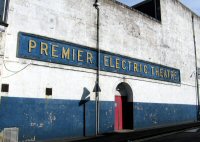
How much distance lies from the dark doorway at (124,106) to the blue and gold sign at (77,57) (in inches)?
45.1

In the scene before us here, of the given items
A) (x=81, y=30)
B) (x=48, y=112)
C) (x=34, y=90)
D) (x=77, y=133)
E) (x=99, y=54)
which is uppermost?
(x=81, y=30)

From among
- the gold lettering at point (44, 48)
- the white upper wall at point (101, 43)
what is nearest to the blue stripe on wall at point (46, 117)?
the white upper wall at point (101, 43)

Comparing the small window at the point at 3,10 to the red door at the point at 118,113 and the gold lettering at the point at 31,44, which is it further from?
the red door at the point at 118,113

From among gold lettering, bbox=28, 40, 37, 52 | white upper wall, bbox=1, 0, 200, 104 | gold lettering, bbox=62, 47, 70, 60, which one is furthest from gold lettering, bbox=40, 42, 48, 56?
gold lettering, bbox=62, 47, 70, 60

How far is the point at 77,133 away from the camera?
13219 mm

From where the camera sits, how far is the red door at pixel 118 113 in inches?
645

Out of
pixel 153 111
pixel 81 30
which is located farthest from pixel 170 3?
pixel 81 30

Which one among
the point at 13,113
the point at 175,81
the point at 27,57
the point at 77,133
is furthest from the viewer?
the point at 175,81

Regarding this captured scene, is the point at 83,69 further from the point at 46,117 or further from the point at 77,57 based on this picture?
the point at 46,117

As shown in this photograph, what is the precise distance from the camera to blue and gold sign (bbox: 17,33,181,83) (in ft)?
38.8

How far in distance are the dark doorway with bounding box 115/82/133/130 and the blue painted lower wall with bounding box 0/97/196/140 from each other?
1.13 ft

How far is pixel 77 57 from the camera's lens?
45.5 feet

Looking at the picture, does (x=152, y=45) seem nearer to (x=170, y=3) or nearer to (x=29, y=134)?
(x=170, y=3)

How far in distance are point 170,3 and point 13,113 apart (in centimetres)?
1801
